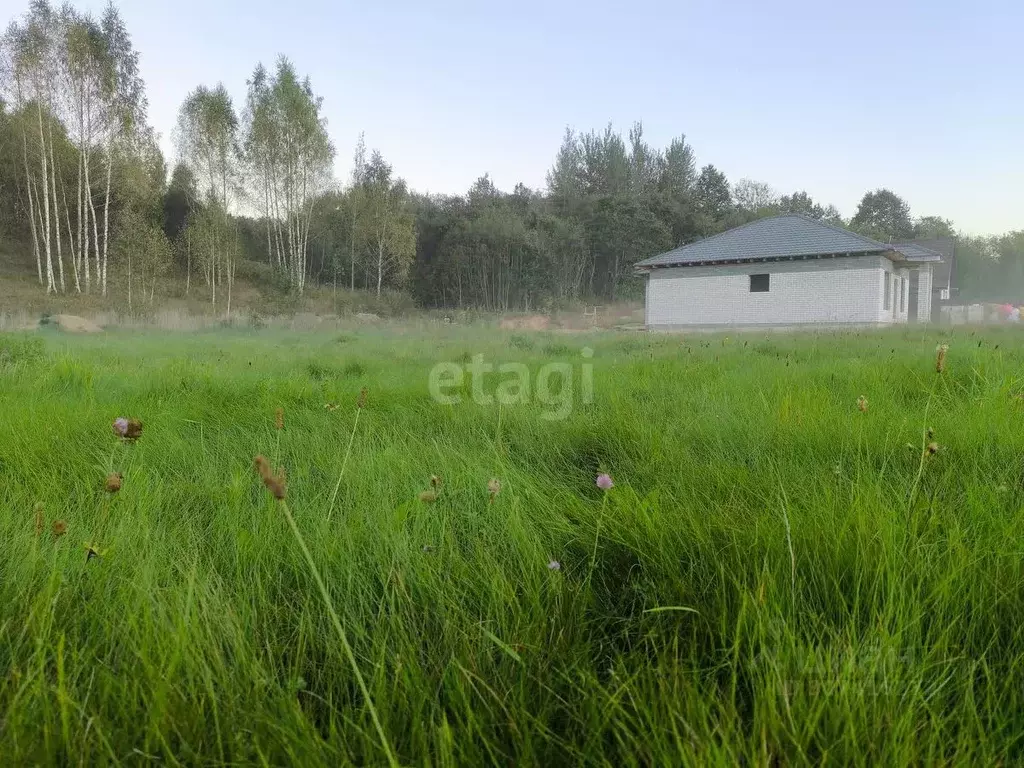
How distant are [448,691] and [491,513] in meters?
0.76

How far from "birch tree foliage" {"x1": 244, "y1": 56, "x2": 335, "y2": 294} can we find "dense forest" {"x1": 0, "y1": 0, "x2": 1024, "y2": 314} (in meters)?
0.08

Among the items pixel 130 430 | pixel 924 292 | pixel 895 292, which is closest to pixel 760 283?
pixel 895 292

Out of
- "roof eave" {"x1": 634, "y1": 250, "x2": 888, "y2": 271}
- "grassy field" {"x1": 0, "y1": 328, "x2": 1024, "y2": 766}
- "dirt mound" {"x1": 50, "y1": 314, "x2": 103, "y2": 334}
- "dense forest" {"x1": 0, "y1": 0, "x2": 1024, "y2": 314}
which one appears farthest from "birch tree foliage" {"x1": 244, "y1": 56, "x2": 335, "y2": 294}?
"grassy field" {"x1": 0, "y1": 328, "x2": 1024, "y2": 766}

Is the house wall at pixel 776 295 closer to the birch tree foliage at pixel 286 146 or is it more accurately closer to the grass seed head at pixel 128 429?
the birch tree foliage at pixel 286 146

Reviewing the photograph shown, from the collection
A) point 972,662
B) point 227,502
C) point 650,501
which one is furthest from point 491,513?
point 972,662

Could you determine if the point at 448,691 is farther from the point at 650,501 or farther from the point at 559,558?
the point at 650,501

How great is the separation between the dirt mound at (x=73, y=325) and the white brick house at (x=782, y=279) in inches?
757

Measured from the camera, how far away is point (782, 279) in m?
20.7

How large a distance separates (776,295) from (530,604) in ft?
73.4

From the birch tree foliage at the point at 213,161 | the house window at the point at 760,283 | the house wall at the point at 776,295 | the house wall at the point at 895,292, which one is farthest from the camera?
the birch tree foliage at the point at 213,161

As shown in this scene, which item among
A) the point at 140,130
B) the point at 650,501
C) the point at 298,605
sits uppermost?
the point at 140,130

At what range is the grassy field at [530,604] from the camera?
2.56 ft

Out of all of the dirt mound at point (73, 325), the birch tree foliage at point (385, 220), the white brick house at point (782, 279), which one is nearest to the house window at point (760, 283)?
the white brick house at point (782, 279)

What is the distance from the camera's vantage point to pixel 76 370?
458cm
